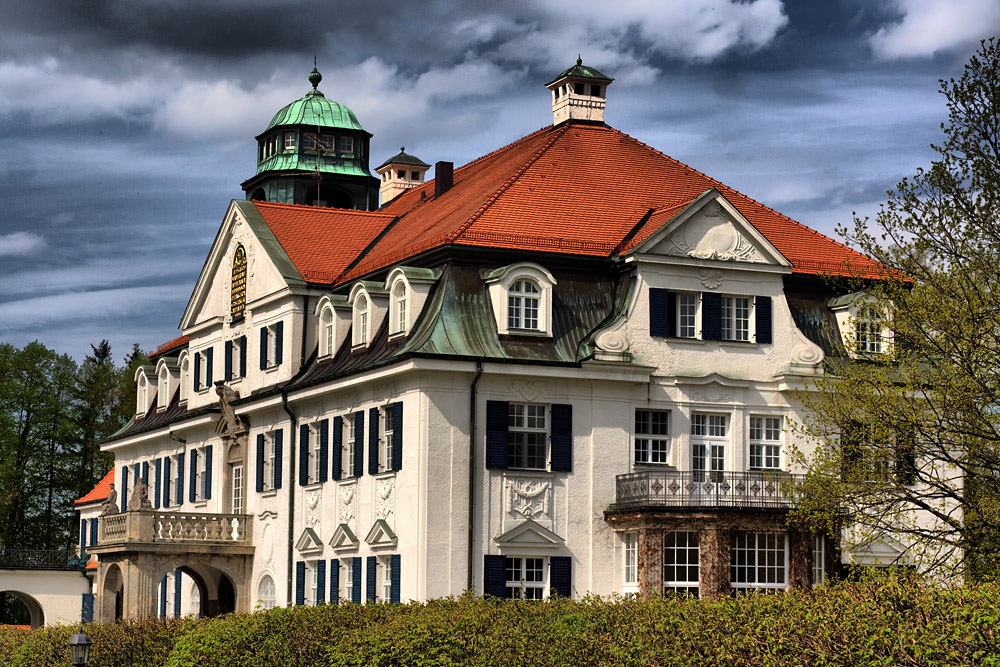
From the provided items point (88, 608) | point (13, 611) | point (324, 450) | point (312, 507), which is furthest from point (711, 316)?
point (13, 611)

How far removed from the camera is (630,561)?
40812 mm

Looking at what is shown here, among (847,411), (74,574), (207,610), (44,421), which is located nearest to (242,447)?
(207,610)

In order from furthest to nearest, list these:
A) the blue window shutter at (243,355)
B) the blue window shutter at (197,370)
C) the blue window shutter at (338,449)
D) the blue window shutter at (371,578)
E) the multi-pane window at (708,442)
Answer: the blue window shutter at (197,370) → the blue window shutter at (243,355) → the blue window shutter at (338,449) → the multi-pane window at (708,442) → the blue window shutter at (371,578)

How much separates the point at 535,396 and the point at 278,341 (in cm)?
1086

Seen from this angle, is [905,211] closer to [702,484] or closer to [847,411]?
[847,411]

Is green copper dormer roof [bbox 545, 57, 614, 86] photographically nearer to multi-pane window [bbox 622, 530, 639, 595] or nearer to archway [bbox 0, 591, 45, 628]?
multi-pane window [bbox 622, 530, 639, 595]

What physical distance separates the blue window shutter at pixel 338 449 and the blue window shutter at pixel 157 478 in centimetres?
1642

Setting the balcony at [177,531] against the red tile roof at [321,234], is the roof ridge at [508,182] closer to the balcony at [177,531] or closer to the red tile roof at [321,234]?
the red tile roof at [321,234]

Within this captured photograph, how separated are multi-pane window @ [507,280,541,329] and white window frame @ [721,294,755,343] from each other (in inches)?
189

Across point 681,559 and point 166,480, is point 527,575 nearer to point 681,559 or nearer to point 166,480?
point 681,559

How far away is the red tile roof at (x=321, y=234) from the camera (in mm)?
49469

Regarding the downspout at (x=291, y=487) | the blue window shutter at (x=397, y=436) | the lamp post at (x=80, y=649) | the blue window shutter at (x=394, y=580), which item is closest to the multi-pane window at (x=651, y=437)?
the blue window shutter at (x=397, y=436)

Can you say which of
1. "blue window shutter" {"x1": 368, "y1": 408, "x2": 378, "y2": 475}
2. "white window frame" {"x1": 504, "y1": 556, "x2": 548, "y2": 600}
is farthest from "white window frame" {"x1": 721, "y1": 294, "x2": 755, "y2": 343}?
"blue window shutter" {"x1": 368, "y1": 408, "x2": 378, "y2": 475}

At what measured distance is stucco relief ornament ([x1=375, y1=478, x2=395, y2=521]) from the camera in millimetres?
41541
